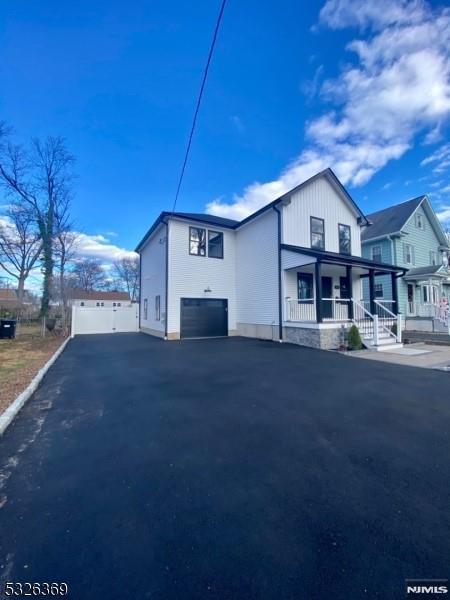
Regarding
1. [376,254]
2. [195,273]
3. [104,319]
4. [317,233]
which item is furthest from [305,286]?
[104,319]

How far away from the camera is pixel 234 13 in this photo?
5574 millimetres

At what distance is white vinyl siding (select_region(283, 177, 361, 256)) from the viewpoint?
13289 millimetres

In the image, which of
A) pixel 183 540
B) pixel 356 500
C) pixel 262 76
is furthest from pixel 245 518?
pixel 262 76

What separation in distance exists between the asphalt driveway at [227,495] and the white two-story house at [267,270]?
7.86 m

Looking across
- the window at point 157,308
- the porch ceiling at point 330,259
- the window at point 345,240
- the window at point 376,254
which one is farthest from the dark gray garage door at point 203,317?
the window at point 376,254

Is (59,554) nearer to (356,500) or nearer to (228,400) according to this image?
(356,500)

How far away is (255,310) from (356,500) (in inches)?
479

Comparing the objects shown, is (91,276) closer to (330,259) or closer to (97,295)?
(97,295)

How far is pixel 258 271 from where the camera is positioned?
14.1 meters

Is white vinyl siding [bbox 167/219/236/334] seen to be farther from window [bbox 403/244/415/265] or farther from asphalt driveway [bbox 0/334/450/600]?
window [bbox 403/244/415/265]

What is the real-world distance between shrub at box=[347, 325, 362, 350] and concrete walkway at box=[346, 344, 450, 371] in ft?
0.99

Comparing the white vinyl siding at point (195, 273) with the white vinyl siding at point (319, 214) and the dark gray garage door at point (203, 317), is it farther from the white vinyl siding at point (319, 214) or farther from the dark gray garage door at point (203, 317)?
the white vinyl siding at point (319, 214)

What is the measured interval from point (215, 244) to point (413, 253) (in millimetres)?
15568

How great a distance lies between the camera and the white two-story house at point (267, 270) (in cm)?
1250
